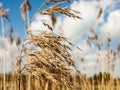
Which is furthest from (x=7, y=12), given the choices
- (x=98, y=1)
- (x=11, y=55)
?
(x=11, y=55)

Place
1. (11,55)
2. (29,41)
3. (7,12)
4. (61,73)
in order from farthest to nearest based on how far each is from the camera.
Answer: (11,55), (7,12), (29,41), (61,73)

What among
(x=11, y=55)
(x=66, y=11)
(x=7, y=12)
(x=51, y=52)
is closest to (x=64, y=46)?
(x=51, y=52)

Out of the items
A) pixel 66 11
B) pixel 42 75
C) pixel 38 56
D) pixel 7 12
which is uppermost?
pixel 7 12

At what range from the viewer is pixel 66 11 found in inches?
80.4

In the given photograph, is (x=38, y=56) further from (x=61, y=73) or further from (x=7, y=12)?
(x=7, y=12)

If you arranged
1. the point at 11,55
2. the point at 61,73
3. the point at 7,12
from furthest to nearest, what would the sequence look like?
the point at 11,55 < the point at 7,12 < the point at 61,73

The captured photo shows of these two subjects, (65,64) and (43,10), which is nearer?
(65,64)

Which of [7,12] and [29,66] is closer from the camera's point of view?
[29,66]

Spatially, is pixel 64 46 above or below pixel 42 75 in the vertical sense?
above

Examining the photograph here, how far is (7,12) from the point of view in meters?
9.53

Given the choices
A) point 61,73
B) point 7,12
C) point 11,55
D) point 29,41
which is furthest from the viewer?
point 11,55

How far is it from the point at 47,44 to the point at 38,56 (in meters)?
0.11

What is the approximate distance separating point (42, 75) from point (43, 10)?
1.60ft

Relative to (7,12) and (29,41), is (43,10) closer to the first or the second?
(29,41)
